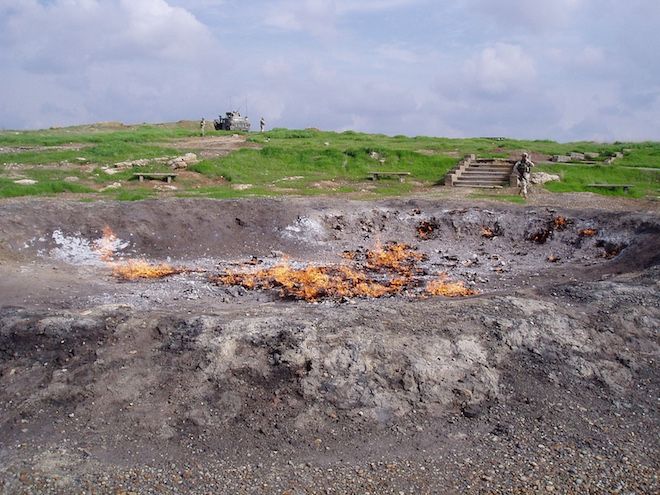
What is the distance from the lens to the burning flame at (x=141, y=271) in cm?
1565

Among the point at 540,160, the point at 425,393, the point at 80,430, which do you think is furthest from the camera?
the point at 540,160

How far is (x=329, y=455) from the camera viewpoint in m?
8.03

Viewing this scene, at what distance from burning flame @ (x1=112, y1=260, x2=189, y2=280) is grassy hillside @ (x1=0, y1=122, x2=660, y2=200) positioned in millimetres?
6707

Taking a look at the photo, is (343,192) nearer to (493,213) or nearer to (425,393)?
(493,213)

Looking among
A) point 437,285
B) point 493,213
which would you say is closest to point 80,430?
point 437,285

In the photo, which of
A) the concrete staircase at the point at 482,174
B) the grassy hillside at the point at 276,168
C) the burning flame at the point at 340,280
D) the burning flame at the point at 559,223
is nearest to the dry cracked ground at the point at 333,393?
the burning flame at the point at 340,280

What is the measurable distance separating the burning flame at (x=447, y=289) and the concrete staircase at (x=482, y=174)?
14713 mm

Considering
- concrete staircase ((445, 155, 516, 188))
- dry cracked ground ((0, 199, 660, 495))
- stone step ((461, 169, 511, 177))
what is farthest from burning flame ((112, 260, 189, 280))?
stone step ((461, 169, 511, 177))

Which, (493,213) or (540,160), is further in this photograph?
(540,160)

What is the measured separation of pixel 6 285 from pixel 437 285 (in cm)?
1005

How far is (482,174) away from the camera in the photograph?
3030 cm

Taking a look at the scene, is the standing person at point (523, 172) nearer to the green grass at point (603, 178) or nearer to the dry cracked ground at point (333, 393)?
the green grass at point (603, 178)

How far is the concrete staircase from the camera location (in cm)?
2917

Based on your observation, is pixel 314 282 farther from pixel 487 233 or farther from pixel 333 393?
pixel 487 233
